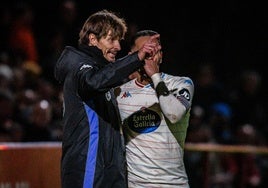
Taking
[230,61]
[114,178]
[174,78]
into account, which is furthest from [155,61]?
[230,61]

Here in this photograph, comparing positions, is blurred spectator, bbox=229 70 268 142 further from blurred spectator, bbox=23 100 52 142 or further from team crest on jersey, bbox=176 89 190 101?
team crest on jersey, bbox=176 89 190 101

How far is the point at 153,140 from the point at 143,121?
0.47ft

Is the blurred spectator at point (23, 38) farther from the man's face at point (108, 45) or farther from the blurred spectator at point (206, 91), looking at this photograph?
the man's face at point (108, 45)

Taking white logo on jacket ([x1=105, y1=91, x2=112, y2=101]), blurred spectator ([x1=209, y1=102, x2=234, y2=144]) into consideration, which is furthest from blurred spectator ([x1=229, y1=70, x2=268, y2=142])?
white logo on jacket ([x1=105, y1=91, x2=112, y2=101])

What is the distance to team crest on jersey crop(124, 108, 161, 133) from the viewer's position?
5.17 m

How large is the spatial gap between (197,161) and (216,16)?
4.64m

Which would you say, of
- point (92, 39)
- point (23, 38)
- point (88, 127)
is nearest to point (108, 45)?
point (92, 39)

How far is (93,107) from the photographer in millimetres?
4840

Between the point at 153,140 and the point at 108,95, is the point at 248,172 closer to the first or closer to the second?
the point at 153,140

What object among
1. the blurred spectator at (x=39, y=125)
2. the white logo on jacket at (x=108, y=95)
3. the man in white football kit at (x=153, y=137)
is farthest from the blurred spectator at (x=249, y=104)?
the white logo on jacket at (x=108, y=95)

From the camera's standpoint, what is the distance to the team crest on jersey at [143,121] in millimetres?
5172

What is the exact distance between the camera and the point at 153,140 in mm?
5160

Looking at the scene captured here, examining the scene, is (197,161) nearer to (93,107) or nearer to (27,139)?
(27,139)

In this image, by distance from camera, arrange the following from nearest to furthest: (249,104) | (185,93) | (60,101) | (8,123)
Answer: (185,93)
(8,123)
(60,101)
(249,104)
